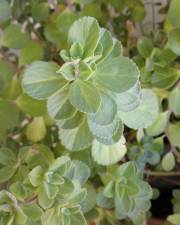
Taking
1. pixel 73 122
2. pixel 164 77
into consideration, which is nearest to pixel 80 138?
pixel 73 122

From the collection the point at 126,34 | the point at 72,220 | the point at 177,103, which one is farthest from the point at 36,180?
the point at 126,34

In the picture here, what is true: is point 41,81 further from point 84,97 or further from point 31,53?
point 31,53

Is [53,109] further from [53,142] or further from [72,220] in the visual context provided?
[53,142]

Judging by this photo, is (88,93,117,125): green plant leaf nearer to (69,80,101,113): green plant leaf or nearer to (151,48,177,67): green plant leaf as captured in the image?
(69,80,101,113): green plant leaf

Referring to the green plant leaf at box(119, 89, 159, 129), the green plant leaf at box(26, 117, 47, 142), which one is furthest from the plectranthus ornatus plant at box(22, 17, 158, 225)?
the green plant leaf at box(26, 117, 47, 142)

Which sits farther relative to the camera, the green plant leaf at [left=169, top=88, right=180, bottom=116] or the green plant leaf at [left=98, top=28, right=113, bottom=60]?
the green plant leaf at [left=169, top=88, right=180, bottom=116]

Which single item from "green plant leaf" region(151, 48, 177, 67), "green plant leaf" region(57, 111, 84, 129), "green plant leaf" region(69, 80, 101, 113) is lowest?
"green plant leaf" region(57, 111, 84, 129)

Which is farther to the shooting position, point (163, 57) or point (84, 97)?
point (163, 57)
